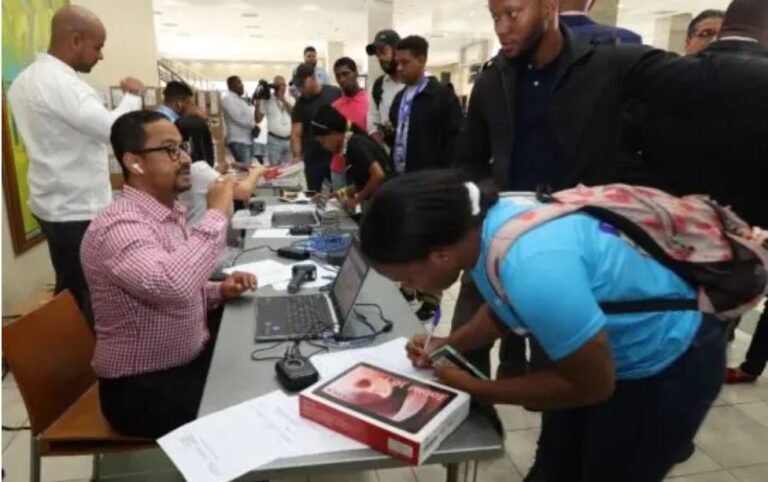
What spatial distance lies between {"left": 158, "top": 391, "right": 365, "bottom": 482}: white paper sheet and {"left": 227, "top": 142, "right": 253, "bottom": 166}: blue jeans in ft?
18.8

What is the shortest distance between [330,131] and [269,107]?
3.93 m

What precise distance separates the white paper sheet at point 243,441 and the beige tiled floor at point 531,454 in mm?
800

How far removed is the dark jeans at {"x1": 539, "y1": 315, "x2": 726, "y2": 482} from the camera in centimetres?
94

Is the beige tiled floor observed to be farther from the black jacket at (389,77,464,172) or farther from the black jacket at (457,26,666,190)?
the black jacket at (389,77,464,172)

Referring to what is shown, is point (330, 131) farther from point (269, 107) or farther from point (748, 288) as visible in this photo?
point (269, 107)

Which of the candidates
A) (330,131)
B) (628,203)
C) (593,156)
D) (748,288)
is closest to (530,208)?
(628,203)

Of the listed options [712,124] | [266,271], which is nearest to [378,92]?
[266,271]

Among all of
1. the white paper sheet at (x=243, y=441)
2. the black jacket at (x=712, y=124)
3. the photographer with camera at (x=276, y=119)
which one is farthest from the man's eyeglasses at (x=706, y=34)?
the photographer with camera at (x=276, y=119)

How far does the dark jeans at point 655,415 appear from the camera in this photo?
94 centimetres

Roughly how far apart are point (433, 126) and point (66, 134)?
1794 millimetres

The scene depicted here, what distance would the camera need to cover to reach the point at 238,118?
623 cm

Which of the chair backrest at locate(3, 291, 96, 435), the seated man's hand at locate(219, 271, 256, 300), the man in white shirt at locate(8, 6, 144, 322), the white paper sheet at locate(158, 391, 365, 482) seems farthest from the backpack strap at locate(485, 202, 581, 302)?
the man in white shirt at locate(8, 6, 144, 322)

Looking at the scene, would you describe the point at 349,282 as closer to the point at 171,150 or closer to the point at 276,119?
the point at 171,150

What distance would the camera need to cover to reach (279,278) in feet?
6.04
